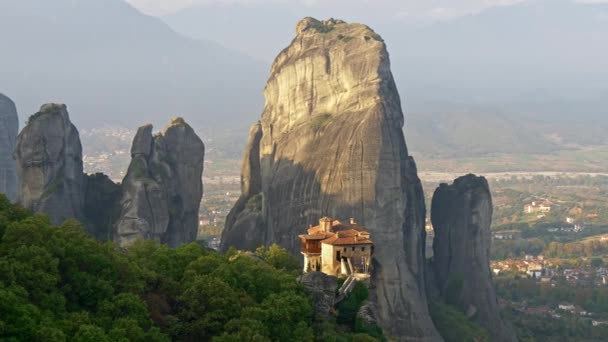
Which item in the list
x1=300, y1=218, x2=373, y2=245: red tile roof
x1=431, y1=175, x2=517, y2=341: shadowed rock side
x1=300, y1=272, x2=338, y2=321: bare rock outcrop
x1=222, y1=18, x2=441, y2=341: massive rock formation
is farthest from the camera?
x1=431, y1=175, x2=517, y2=341: shadowed rock side

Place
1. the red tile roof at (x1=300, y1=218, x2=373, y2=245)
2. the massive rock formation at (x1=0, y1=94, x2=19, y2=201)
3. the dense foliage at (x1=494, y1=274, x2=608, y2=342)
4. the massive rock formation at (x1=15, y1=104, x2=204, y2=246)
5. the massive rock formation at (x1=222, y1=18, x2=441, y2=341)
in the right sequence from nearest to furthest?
1. the red tile roof at (x1=300, y1=218, x2=373, y2=245)
2. the massive rock formation at (x1=222, y1=18, x2=441, y2=341)
3. the massive rock formation at (x1=15, y1=104, x2=204, y2=246)
4. the dense foliage at (x1=494, y1=274, x2=608, y2=342)
5. the massive rock formation at (x1=0, y1=94, x2=19, y2=201)

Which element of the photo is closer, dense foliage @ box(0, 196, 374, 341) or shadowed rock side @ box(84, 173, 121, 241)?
dense foliage @ box(0, 196, 374, 341)

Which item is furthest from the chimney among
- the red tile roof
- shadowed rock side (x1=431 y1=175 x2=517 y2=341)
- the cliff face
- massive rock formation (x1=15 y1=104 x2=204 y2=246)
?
shadowed rock side (x1=431 y1=175 x2=517 y2=341)

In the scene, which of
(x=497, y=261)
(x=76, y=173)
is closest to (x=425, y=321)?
(x=76, y=173)

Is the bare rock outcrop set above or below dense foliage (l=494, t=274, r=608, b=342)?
above

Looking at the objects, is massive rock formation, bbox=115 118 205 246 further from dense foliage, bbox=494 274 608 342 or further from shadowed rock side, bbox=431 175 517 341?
dense foliage, bbox=494 274 608 342

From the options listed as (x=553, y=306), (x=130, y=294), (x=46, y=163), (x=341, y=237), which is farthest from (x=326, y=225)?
(x=553, y=306)
